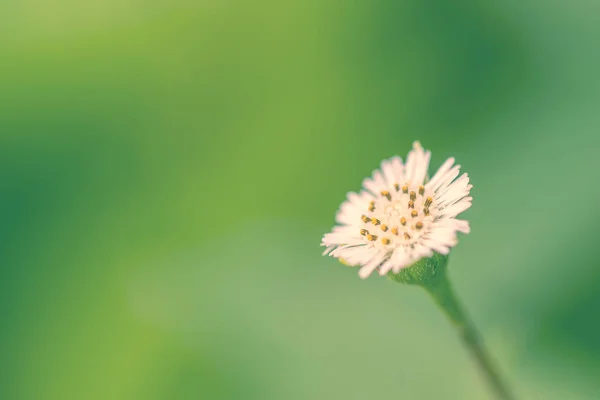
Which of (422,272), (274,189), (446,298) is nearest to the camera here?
(422,272)

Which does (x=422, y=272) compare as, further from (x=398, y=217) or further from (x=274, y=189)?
(x=274, y=189)

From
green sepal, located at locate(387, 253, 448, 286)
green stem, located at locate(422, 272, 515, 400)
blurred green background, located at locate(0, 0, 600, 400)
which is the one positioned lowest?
green stem, located at locate(422, 272, 515, 400)

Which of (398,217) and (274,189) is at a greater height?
(274,189)

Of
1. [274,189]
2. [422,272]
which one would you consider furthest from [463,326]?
[274,189]

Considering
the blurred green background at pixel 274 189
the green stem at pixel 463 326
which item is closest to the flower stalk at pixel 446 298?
the green stem at pixel 463 326

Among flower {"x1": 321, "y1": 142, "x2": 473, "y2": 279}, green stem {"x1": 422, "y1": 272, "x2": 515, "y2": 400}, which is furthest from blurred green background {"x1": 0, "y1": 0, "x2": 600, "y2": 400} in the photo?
flower {"x1": 321, "y1": 142, "x2": 473, "y2": 279}

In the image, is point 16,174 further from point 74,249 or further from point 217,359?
point 217,359

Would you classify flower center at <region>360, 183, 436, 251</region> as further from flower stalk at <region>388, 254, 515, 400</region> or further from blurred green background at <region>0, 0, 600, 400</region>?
blurred green background at <region>0, 0, 600, 400</region>
